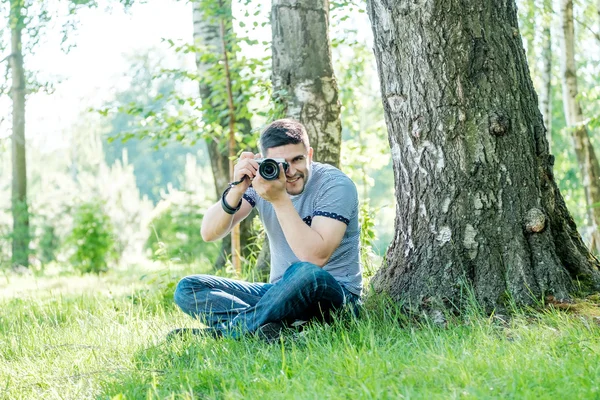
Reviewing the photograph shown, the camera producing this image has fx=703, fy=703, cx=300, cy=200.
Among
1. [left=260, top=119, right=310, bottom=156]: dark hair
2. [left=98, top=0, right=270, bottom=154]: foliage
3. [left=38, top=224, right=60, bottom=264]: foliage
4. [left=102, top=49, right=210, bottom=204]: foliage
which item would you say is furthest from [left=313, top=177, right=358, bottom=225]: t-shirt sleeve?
[left=102, top=49, right=210, bottom=204]: foliage

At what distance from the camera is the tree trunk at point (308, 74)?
5832 mm

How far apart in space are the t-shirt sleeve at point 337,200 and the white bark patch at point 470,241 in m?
0.64

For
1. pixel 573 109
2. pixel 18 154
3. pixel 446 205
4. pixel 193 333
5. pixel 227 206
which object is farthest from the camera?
pixel 18 154

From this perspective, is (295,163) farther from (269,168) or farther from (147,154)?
(147,154)

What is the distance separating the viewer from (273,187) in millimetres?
3850

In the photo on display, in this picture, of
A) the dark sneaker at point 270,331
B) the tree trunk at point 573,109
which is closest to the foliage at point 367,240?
the dark sneaker at point 270,331

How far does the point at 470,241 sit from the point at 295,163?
1.07m

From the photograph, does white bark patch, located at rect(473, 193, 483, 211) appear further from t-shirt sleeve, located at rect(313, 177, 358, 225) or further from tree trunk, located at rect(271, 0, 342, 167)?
tree trunk, located at rect(271, 0, 342, 167)

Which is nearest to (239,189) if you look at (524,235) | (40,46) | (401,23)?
(401,23)

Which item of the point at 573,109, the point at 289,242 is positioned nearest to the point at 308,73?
the point at 289,242

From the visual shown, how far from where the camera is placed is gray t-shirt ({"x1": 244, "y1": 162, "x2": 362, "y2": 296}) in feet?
12.9

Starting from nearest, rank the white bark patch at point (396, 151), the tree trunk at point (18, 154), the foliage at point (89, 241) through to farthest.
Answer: the white bark patch at point (396, 151)
the foliage at point (89, 241)
the tree trunk at point (18, 154)

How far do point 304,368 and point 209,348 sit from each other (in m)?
0.84

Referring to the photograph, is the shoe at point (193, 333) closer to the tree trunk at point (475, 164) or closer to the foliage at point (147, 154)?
the tree trunk at point (475, 164)
